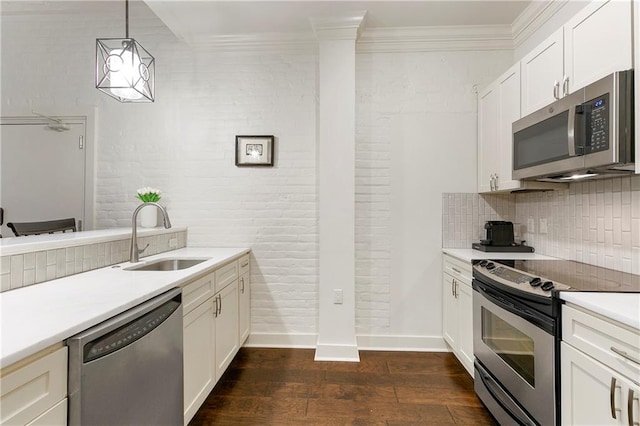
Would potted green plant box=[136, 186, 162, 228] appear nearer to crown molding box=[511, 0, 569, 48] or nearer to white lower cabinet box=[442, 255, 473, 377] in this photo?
white lower cabinet box=[442, 255, 473, 377]

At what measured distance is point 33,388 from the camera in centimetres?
82

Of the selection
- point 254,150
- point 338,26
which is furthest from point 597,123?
point 254,150

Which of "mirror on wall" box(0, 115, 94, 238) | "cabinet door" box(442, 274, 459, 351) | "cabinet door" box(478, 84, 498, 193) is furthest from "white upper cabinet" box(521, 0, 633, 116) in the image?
"mirror on wall" box(0, 115, 94, 238)

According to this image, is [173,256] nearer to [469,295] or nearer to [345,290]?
[345,290]

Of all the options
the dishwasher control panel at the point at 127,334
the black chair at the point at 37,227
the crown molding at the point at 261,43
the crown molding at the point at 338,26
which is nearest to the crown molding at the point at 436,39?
the crown molding at the point at 338,26

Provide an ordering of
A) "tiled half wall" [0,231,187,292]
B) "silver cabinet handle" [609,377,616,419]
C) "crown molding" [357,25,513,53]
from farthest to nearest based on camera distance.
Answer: "crown molding" [357,25,513,53] → "tiled half wall" [0,231,187,292] → "silver cabinet handle" [609,377,616,419]

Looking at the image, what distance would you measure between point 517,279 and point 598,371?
568 mm

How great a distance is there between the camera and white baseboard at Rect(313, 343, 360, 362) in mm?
2662

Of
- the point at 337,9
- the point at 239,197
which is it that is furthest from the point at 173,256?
the point at 337,9

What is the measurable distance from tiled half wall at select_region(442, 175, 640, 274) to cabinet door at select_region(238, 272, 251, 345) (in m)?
1.87

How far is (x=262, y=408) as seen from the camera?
199 cm

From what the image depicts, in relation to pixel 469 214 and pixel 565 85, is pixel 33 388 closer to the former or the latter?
pixel 565 85

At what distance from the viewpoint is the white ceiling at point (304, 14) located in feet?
8.28

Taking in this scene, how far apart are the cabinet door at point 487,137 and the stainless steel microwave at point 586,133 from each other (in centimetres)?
57
